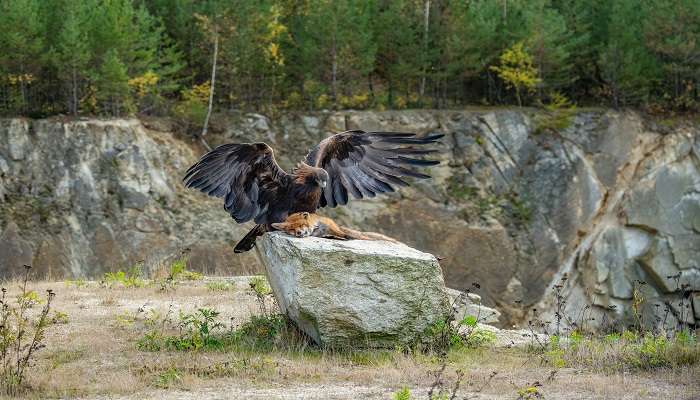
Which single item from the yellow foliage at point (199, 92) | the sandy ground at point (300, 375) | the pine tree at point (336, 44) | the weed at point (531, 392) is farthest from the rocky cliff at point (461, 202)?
the weed at point (531, 392)

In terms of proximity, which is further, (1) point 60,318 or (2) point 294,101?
(2) point 294,101

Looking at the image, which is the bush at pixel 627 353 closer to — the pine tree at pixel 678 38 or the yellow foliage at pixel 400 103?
the yellow foliage at pixel 400 103

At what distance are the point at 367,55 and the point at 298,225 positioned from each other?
18089mm

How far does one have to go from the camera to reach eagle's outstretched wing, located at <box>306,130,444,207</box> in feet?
35.4

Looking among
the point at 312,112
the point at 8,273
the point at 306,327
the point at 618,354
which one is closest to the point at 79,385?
Answer: the point at 306,327

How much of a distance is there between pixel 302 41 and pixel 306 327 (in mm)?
19307

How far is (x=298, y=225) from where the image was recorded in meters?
9.42

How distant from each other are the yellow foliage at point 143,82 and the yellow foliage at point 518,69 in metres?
9.87

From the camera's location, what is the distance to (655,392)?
7.79 meters

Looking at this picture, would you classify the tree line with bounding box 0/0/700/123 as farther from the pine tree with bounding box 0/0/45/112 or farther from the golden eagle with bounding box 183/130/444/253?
the golden eagle with bounding box 183/130/444/253

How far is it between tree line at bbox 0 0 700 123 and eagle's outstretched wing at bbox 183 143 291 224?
14.8 metres

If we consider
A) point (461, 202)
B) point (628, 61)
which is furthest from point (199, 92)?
point (628, 61)

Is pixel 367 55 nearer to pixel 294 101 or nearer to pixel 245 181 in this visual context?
pixel 294 101

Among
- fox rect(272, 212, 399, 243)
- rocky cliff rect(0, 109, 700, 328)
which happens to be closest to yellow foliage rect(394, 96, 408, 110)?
rocky cliff rect(0, 109, 700, 328)
